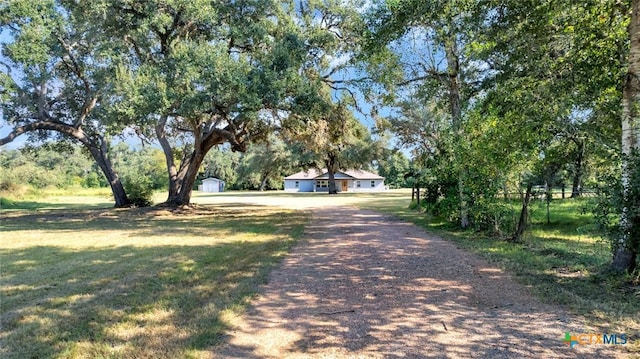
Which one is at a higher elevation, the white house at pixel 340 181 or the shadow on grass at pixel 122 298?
the white house at pixel 340 181

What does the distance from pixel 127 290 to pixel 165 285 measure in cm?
46

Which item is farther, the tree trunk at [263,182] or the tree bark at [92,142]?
the tree trunk at [263,182]

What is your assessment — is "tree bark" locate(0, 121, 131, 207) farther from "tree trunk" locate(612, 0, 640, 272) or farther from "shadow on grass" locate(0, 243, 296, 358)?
"tree trunk" locate(612, 0, 640, 272)

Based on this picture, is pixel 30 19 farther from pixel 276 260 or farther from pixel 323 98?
pixel 276 260

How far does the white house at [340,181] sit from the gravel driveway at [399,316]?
50.7m

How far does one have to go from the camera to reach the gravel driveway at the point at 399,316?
10.2 feet

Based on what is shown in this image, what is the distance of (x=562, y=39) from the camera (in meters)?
7.11

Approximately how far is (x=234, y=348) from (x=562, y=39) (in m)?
7.74

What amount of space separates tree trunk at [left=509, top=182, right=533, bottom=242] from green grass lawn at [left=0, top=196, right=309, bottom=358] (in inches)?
202

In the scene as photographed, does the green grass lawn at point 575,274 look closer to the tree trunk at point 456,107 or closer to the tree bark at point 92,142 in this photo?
the tree trunk at point 456,107

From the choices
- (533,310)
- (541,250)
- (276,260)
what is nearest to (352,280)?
(276,260)

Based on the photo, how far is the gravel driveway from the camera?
310 cm

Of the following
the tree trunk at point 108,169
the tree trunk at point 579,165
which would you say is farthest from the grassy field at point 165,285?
the tree trunk at point 108,169

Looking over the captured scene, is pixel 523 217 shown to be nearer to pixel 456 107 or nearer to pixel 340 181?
pixel 456 107
